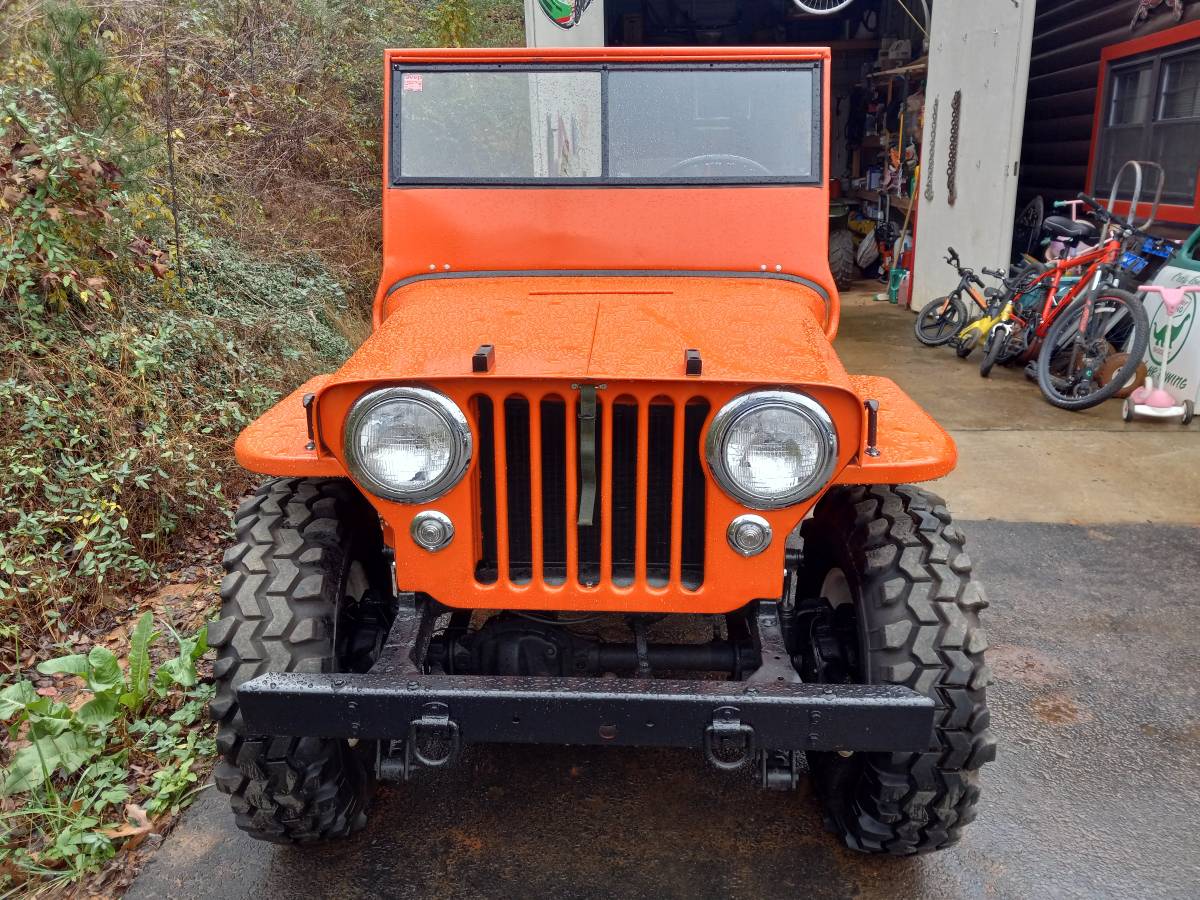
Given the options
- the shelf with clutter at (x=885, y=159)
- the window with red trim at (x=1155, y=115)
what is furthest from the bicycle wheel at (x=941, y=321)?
the shelf with clutter at (x=885, y=159)

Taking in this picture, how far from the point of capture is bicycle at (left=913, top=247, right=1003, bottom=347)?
8.15 meters

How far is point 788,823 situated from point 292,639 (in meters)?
1.45

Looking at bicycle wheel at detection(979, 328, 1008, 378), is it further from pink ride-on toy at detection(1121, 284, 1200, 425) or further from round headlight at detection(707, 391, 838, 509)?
round headlight at detection(707, 391, 838, 509)

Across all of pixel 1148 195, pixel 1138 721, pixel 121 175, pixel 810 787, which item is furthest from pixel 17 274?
pixel 1148 195

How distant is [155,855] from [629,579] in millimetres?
1526

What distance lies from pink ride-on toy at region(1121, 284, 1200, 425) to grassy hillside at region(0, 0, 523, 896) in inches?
201

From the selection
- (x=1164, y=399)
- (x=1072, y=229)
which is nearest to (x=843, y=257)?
(x=1072, y=229)

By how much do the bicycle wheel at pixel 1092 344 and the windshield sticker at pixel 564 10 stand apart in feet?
15.5

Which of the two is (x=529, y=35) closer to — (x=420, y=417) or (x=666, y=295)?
(x=666, y=295)

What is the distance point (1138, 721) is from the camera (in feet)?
10.1

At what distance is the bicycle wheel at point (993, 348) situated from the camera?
729cm

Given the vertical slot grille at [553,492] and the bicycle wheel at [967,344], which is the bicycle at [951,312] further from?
the vertical slot grille at [553,492]

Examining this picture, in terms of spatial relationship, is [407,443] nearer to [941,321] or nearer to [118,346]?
[118,346]

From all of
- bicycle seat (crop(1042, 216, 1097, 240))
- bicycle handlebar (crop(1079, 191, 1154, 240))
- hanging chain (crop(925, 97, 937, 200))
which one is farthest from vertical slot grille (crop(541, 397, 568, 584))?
hanging chain (crop(925, 97, 937, 200))
